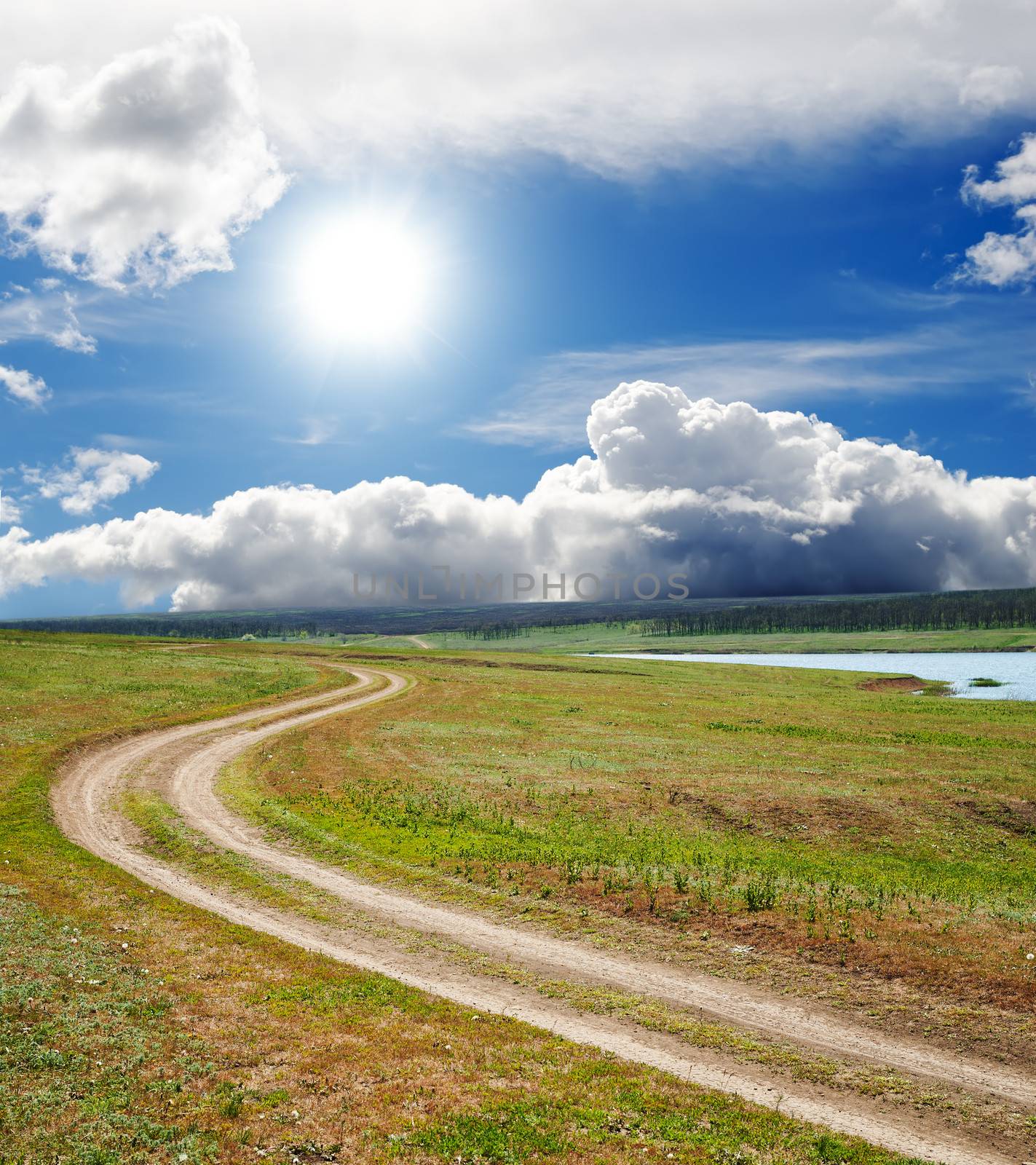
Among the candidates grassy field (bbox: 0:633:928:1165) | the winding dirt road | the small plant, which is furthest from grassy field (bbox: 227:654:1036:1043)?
grassy field (bbox: 0:633:928:1165)

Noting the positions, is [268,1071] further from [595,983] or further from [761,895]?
[761,895]

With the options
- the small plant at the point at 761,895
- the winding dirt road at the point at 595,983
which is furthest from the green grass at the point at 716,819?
the winding dirt road at the point at 595,983

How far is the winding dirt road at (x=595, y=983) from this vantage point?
1353 cm

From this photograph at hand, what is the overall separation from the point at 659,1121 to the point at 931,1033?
780 cm

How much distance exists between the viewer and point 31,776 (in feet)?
125

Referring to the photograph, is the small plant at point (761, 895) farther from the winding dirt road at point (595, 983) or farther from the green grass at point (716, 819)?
the winding dirt road at point (595, 983)

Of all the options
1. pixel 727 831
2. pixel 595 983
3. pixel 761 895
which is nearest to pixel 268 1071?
pixel 595 983

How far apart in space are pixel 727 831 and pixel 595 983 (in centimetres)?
1723

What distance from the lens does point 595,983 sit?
18594 millimetres

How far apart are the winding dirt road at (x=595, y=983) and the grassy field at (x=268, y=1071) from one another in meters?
0.84

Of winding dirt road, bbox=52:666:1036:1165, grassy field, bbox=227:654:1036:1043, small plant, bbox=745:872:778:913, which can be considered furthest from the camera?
small plant, bbox=745:872:778:913

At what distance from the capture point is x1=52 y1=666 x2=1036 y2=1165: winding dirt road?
13.5 meters

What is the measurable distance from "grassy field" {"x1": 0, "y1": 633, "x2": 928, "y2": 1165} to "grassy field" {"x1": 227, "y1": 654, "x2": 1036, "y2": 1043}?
6.82 metres

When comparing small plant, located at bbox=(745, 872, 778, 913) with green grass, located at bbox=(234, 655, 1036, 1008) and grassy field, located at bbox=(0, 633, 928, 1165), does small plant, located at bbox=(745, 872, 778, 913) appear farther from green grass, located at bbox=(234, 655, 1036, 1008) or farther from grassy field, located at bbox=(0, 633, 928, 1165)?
grassy field, located at bbox=(0, 633, 928, 1165)
